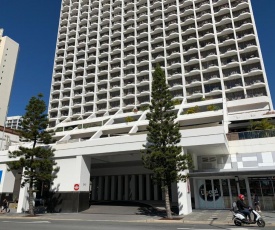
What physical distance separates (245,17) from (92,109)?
147 ft

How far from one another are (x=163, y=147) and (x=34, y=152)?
1308 centimetres

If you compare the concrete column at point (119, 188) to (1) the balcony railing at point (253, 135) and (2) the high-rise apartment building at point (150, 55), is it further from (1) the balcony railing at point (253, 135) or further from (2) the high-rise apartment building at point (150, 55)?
(2) the high-rise apartment building at point (150, 55)

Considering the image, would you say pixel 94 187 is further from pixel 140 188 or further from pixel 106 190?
pixel 140 188

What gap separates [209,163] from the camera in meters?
27.1

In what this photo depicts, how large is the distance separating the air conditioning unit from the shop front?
1844 mm

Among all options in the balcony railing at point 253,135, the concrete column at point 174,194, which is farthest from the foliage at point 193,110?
the concrete column at point 174,194

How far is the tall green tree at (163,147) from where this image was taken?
723 inches

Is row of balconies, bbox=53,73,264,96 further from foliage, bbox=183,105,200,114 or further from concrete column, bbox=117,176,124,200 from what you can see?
concrete column, bbox=117,176,124,200

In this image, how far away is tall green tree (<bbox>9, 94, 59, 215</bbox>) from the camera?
76.1ft

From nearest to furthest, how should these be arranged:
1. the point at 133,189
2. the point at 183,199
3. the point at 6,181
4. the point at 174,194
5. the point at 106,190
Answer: the point at 183,199 < the point at 174,194 < the point at 6,181 < the point at 133,189 < the point at 106,190

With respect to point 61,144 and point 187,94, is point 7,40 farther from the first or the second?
point 61,144

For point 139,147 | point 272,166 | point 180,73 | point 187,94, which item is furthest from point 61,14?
point 272,166

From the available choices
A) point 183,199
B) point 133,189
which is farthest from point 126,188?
point 183,199

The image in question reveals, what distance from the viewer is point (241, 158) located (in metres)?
26.0
